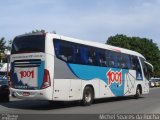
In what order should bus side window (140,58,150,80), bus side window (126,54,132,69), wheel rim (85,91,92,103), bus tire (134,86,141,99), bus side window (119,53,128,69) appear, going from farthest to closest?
bus side window (140,58,150,80) → bus tire (134,86,141,99) → bus side window (126,54,132,69) → bus side window (119,53,128,69) → wheel rim (85,91,92,103)

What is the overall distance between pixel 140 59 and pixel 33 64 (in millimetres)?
11869

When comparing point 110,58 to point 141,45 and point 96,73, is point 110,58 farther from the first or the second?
point 141,45

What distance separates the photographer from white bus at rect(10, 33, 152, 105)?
17.2 meters

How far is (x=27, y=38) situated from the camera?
17875mm

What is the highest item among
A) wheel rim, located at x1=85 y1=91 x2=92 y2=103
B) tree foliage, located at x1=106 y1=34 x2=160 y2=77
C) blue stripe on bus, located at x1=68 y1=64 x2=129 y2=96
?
tree foliage, located at x1=106 y1=34 x2=160 y2=77

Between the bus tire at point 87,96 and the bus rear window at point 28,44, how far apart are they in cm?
362

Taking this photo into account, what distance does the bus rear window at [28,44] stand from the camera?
17438mm

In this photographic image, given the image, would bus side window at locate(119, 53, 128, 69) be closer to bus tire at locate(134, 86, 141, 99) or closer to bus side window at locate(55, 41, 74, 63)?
bus tire at locate(134, 86, 141, 99)

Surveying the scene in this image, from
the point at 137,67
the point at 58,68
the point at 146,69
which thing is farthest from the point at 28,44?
the point at 146,69

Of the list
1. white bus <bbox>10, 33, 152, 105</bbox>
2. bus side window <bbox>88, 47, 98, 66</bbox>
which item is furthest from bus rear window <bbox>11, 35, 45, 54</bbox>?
bus side window <bbox>88, 47, 98, 66</bbox>

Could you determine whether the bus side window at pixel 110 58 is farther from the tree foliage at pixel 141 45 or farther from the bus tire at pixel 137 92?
the tree foliage at pixel 141 45

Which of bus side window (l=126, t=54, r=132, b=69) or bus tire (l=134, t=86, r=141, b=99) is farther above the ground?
bus side window (l=126, t=54, r=132, b=69)

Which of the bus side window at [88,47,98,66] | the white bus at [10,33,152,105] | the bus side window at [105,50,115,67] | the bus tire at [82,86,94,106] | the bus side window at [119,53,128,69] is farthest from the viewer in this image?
the bus side window at [119,53,128,69]

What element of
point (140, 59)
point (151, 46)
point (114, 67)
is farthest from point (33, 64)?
point (151, 46)
